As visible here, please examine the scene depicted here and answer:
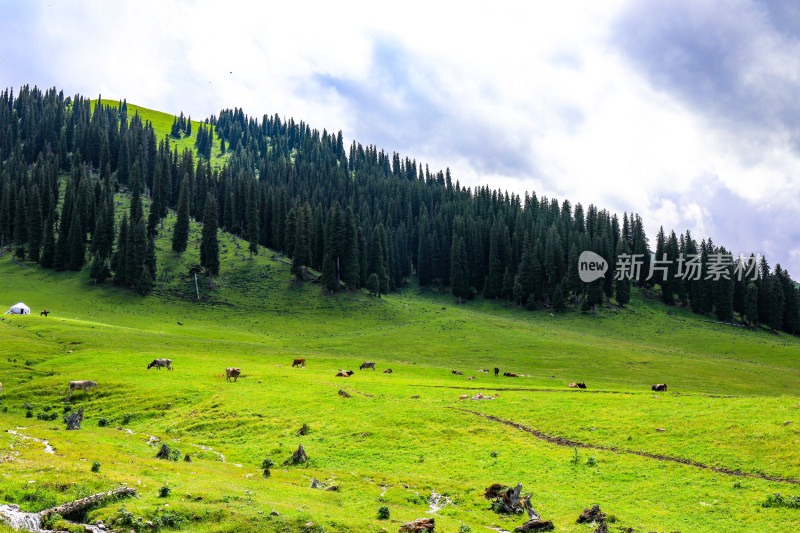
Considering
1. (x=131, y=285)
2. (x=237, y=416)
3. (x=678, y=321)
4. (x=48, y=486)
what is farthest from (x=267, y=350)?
(x=678, y=321)

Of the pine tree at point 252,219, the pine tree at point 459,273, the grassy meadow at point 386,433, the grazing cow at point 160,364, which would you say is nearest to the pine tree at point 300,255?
the pine tree at point 252,219

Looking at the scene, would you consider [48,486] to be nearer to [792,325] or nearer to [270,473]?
[270,473]

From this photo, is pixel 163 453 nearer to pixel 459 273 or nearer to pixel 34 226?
pixel 459 273

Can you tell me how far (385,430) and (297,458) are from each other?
6.20 metres

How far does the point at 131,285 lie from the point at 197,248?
2336 cm

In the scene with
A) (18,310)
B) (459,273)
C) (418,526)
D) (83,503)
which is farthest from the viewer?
(459,273)

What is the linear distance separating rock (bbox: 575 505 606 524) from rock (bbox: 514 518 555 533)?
1.05 meters

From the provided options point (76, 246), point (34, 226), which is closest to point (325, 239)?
point (76, 246)

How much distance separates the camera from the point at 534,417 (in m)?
31.6

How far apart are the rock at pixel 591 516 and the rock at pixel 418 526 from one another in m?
5.44

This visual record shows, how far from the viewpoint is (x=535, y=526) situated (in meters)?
15.9

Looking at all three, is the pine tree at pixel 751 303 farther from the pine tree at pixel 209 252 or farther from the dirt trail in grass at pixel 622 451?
the pine tree at pixel 209 252

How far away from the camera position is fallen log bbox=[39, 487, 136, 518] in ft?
44.0

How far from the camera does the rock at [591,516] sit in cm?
1593
